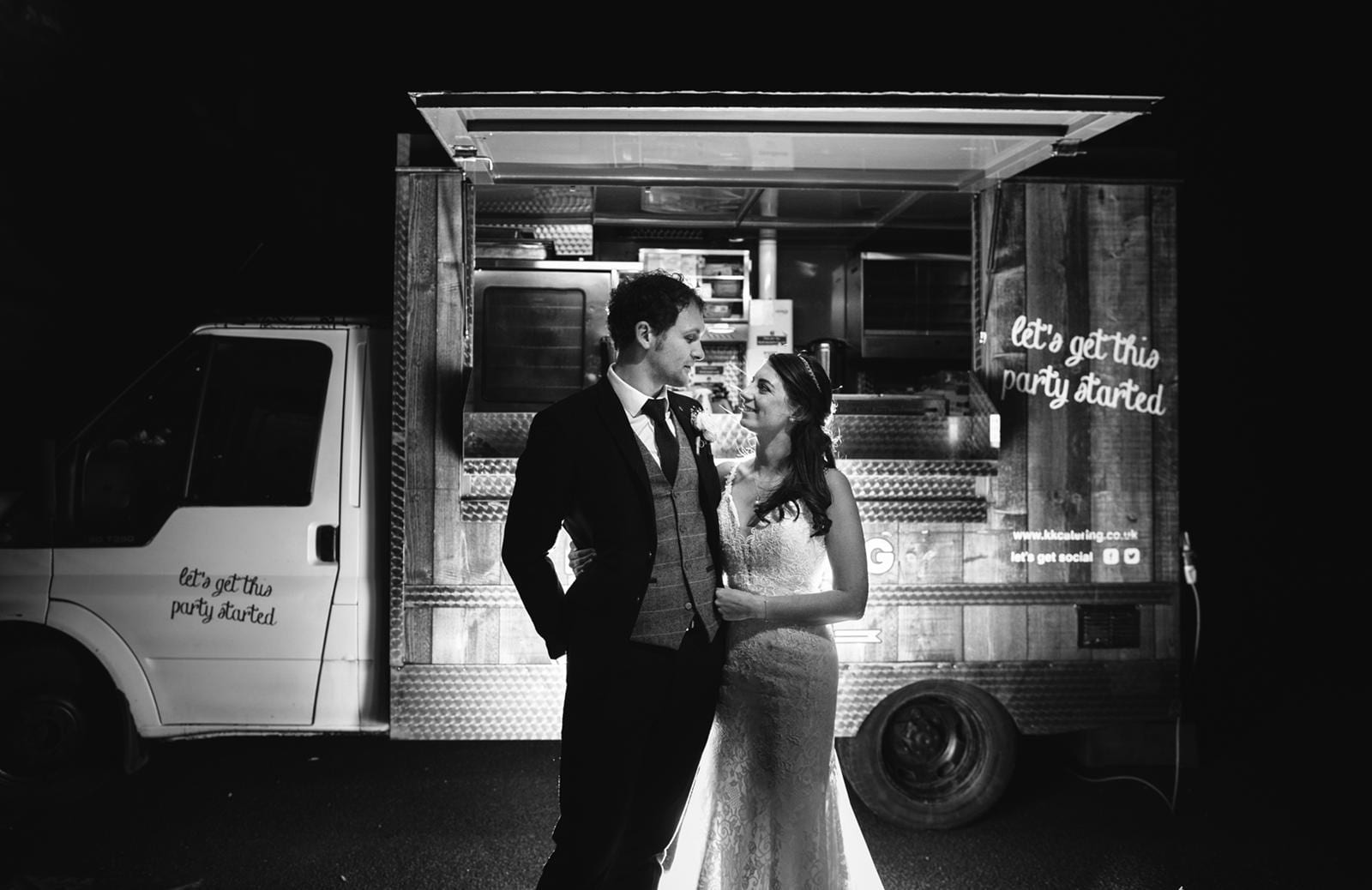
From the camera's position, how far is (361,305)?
32.6 ft

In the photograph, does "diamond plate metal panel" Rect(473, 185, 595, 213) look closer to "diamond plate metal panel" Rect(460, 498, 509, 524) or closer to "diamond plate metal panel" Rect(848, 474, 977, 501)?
"diamond plate metal panel" Rect(460, 498, 509, 524)

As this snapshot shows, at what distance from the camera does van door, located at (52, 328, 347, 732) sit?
4258mm

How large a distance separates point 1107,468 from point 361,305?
7864mm

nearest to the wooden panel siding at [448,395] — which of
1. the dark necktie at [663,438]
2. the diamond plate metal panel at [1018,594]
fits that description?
the dark necktie at [663,438]

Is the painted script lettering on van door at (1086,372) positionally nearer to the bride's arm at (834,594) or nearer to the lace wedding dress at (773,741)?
the bride's arm at (834,594)

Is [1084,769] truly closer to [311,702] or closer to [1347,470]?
[311,702]

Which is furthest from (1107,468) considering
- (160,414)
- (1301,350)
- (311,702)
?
(1301,350)

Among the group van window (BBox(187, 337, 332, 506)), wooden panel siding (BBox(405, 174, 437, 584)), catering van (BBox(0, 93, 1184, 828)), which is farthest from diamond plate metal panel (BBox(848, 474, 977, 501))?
van window (BBox(187, 337, 332, 506))

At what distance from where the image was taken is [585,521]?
2.80 metres

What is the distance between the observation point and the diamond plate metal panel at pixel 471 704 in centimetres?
423

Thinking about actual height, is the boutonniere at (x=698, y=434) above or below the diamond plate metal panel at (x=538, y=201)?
below

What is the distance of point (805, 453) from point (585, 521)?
730mm

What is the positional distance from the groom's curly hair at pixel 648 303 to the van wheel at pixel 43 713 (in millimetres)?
3255

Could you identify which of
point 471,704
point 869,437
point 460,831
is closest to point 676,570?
point 471,704
